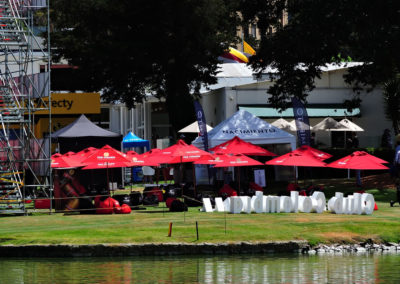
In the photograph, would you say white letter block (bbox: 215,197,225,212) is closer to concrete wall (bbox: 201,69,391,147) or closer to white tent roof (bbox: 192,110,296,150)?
white tent roof (bbox: 192,110,296,150)

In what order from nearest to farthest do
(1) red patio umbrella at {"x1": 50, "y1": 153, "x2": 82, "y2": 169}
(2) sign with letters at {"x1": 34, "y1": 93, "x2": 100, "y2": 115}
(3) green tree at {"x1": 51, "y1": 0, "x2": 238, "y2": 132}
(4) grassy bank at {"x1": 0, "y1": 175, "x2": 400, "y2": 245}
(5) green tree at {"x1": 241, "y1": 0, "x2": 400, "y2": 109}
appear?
(4) grassy bank at {"x1": 0, "y1": 175, "x2": 400, "y2": 245}, (1) red patio umbrella at {"x1": 50, "y1": 153, "x2": 82, "y2": 169}, (5) green tree at {"x1": 241, "y1": 0, "x2": 400, "y2": 109}, (3) green tree at {"x1": 51, "y1": 0, "x2": 238, "y2": 132}, (2) sign with letters at {"x1": 34, "y1": 93, "x2": 100, "y2": 115}

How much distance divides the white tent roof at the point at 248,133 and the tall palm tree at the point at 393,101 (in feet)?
41.8

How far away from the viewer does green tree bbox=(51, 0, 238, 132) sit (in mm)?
56562

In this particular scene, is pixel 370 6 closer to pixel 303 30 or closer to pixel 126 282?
pixel 303 30

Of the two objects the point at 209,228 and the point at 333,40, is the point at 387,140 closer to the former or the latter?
the point at 333,40

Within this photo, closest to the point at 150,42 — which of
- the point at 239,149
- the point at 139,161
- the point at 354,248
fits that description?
the point at 239,149

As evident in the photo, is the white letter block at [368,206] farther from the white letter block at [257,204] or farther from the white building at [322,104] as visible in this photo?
the white building at [322,104]

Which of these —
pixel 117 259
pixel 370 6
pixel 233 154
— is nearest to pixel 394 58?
pixel 370 6

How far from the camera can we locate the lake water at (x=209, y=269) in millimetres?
21359

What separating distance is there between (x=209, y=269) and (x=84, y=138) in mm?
29049

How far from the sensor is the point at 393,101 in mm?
59125

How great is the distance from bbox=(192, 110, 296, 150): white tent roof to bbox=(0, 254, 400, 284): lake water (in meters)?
22.0

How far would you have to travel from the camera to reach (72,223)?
1230 inches

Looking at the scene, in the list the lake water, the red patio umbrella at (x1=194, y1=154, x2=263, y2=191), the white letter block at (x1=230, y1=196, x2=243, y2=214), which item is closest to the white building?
the red patio umbrella at (x1=194, y1=154, x2=263, y2=191)
